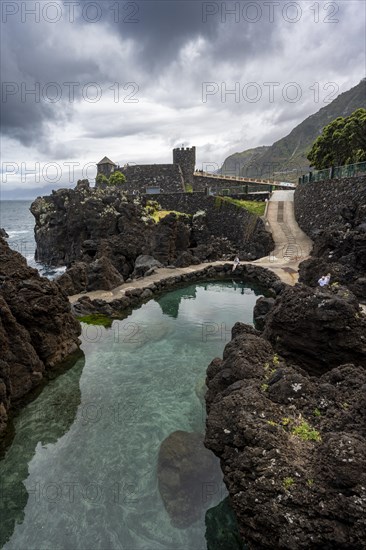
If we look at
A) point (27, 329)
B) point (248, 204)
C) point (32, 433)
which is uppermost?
point (248, 204)

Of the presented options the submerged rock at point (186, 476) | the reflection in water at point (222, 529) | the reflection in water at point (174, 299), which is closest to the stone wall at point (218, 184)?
the reflection in water at point (174, 299)

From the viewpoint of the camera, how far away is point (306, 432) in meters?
7.77

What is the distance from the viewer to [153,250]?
1699 inches

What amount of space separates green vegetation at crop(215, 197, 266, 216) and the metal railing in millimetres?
7634

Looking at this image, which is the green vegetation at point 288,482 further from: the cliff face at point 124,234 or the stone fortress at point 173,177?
the stone fortress at point 173,177

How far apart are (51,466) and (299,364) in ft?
32.7

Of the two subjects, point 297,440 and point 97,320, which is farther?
point 97,320

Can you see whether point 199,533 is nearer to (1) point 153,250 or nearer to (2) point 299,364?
(2) point 299,364

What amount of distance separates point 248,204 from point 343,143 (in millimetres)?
15339

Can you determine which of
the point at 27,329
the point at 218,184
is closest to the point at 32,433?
the point at 27,329

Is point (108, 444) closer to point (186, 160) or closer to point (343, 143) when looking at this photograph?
point (343, 143)

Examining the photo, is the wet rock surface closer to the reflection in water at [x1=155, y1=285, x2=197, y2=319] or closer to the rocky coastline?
the rocky coastline

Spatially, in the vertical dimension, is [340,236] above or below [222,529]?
above

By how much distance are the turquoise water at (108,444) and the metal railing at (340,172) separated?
71.3 feet
